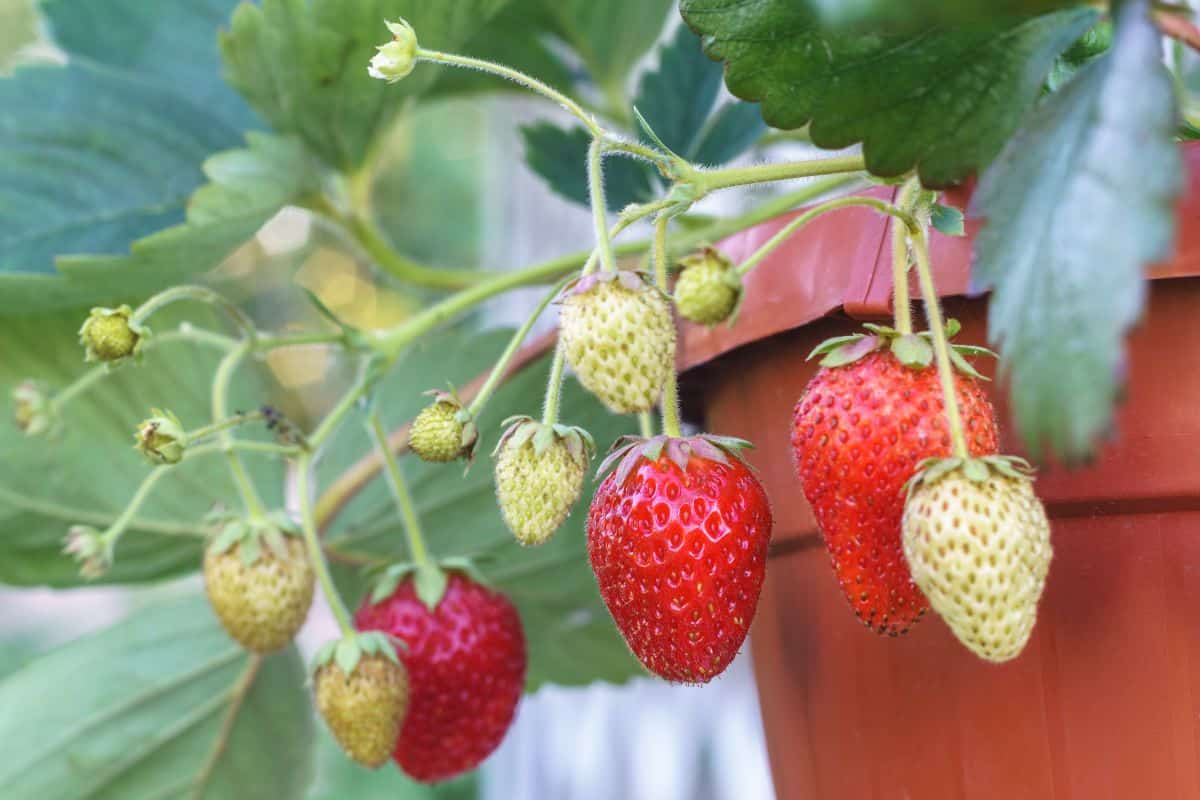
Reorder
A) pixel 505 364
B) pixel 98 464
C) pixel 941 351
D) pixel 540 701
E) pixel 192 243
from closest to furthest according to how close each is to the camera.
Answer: pixel 941 351 → pixel 505 364 → pixel 192 243 → pixel 98 464 → pixel 540 701

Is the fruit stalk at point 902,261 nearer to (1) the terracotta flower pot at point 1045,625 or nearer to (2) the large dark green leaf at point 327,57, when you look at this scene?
(1) the terracotta flower pot at point 1045,625

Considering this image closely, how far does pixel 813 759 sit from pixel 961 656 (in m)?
0.10

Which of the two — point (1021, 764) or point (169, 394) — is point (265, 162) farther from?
point (1021, 764)

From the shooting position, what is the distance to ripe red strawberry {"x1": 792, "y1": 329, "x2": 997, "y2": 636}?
45 centimetres

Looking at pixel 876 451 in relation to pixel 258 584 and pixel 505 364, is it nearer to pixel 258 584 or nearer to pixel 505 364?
pixel 505 364

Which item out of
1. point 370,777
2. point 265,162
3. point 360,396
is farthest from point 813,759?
point 370,777

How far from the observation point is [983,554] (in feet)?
1.29

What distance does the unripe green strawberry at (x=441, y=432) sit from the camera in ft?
1.62

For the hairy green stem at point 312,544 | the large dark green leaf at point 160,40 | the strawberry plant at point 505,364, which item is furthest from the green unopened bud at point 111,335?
the large dark green leaf at point 160,40

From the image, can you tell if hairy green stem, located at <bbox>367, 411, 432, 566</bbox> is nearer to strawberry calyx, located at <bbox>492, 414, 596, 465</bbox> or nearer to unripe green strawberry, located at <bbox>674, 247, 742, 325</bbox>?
strawberry calyx, located at <bbox>492, 414, 596, 465</bbox>

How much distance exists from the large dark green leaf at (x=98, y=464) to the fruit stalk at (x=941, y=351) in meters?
0.46

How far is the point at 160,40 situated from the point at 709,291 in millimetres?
618

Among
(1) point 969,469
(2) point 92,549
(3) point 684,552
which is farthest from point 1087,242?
(2) point 92,549

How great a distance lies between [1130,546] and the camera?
1.58 ft
